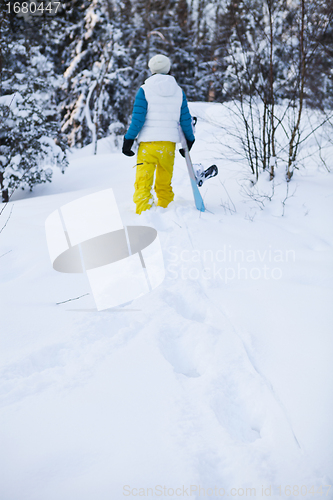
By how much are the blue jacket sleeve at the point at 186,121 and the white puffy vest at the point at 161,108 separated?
8 centimetres

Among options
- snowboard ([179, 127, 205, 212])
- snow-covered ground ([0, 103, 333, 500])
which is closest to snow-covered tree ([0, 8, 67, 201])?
snowboard ([179, 127, 205, 212])

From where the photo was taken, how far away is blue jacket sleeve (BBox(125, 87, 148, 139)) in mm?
3416

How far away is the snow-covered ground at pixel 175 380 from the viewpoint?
1.08 m

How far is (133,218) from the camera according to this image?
135 inches

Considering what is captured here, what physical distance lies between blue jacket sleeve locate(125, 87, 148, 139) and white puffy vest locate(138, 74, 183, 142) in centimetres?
5

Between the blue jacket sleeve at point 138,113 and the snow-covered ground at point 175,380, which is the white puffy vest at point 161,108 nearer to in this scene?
→ the blue jacket sleeve at point 138,113

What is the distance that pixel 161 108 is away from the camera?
3.49 m

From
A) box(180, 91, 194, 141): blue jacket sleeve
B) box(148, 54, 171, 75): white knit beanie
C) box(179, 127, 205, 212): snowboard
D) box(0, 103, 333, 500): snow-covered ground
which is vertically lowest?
box(0, 103, 333, 500): snow-covered ground
